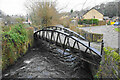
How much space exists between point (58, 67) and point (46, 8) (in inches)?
524

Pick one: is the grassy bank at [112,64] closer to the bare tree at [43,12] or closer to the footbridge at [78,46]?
the footbridge at [78,46]

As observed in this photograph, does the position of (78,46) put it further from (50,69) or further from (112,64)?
(112,64)

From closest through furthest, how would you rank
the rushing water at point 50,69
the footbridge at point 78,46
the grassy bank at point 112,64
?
the grassy bank at point 112,64 → the footbridge at point 78,46 → the rushing water at point 50,69

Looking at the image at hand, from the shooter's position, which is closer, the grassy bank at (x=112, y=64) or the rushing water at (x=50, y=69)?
the grassy bank at (x=112, y=64)

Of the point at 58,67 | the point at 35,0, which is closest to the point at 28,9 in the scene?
the point at 35,0

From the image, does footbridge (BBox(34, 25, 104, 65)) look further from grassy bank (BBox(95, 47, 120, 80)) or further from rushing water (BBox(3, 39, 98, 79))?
grassy bank (BBox(95, 47, 120, 80))

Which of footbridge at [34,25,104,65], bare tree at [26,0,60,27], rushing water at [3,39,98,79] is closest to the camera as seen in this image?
footbridge at [34,25,104,65]

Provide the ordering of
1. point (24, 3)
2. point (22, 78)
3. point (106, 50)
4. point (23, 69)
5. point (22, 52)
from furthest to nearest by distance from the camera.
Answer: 1. point (24, 3)
2. point (22, 52)
3. point (23, 69)
4. point (22, 78)
5. point (106, 50)

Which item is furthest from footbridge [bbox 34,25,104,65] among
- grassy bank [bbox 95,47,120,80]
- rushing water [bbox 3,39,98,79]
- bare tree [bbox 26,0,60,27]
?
bare tree [bbox 26,0,60,27]

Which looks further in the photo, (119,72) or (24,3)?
(24,3)

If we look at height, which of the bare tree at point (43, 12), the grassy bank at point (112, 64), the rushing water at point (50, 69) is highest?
the bare tree at point (43, 12)

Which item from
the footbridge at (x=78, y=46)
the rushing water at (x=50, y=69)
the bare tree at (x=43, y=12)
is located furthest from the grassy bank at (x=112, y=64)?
the bare tree at (x=43, y=12)

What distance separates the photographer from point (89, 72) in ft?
20.7

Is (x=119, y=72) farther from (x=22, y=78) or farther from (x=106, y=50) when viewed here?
(x=22, y=78)
